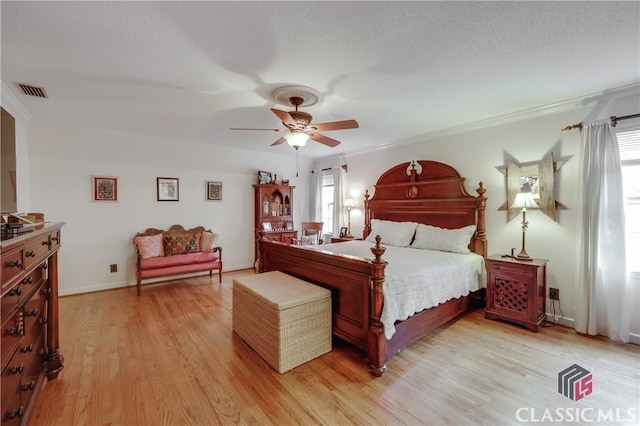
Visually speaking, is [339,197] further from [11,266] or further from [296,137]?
[11,266]

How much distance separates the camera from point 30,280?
1.62 metres

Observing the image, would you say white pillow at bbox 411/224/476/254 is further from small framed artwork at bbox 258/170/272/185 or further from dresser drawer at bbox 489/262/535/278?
small framed artwork at bbox 258/170/272/185

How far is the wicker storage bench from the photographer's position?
2234mm

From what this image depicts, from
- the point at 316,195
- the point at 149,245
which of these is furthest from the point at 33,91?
the point at 316,195

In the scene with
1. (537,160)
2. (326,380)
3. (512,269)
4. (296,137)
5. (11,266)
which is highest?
(296,137)

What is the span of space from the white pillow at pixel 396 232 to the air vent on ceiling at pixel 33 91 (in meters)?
4.50

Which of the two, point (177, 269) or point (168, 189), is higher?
point (168, 189)

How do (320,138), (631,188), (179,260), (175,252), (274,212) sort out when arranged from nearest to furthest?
(631,188) → (320,138) → (179,260) → (175,252) → (274,212)

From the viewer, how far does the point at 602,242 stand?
2.85 meters

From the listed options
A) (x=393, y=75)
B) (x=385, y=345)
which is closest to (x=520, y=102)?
(x=393, y=75)

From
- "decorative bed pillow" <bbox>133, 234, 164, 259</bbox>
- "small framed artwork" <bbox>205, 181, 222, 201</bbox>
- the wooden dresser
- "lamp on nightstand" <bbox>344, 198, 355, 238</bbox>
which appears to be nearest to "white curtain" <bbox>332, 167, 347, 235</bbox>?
"lamp on nightstand" <bbox>344, 198, 355, 238</bbox>

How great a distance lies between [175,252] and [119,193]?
1323 millimetres

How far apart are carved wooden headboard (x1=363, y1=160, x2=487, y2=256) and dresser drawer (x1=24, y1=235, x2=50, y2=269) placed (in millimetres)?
4300

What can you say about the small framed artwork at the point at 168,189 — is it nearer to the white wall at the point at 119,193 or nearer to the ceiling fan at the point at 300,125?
the white wall at the point at 119,193
